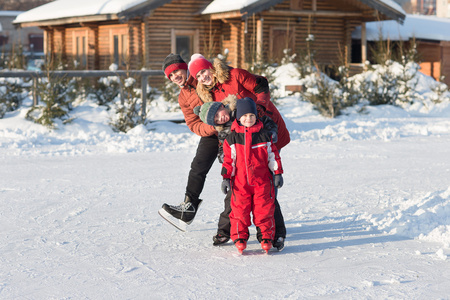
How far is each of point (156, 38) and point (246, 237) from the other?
1741cm

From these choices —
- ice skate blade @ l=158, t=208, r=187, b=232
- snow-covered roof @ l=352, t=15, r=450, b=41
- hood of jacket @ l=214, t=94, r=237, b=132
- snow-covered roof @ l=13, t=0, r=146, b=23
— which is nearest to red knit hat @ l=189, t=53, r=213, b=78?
hood of jacket @ l=214, t=94, r=237, b=132

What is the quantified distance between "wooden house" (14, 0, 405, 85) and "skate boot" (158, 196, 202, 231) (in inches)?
591

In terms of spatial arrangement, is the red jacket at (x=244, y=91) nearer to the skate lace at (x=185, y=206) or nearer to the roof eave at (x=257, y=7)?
the skate lace at (x=185, y=206)

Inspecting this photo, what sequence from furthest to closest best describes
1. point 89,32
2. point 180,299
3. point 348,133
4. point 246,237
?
1. point 89,32
2. point 348,133
3. point 246,237
4. point 180,299

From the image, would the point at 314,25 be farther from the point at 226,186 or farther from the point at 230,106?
the point at 226,186

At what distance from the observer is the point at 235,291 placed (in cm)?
344

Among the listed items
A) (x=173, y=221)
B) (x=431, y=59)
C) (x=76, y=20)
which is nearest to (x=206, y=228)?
(x=173, y=221)

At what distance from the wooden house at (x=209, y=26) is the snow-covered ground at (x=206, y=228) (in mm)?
11190

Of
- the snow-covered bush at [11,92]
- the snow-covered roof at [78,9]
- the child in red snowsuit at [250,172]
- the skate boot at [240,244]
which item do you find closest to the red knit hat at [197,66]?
the child in red snowsuit at [250,172]

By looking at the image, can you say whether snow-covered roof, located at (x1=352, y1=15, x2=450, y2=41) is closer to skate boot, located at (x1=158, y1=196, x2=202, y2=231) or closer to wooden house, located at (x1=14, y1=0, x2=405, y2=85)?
wooden house, located at (x1=14, y1=0, x2=405, y2=85)

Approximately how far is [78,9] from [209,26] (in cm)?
464

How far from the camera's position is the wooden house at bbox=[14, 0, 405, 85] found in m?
20.1

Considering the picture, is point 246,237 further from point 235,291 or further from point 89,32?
point 89,32

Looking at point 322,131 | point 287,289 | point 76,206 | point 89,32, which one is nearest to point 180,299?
point 287,289
